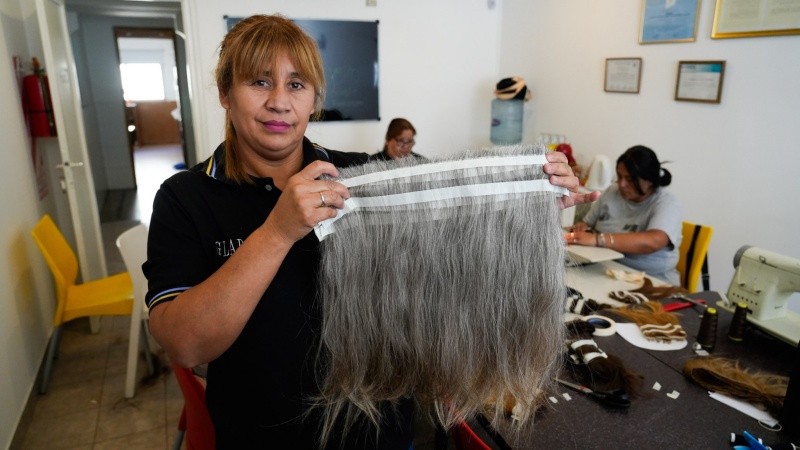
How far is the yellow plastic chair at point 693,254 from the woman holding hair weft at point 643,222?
0.12 metres

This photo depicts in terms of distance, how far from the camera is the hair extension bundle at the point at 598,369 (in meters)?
1.44

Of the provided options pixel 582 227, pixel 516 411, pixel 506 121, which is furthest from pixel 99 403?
pixel 506 121

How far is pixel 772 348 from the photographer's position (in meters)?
1.66

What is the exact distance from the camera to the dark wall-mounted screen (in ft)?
14.3

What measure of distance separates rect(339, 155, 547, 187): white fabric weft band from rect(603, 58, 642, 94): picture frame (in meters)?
3.14

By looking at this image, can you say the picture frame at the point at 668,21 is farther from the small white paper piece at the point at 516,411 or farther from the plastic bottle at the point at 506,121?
the small white paper piece at the point at 516,411

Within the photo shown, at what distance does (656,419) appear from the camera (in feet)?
4.30

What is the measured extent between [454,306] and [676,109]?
3.03 metres

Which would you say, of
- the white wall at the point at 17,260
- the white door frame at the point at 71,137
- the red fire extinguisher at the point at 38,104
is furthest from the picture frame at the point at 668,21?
the red fire extinguisher at the point at 38,104

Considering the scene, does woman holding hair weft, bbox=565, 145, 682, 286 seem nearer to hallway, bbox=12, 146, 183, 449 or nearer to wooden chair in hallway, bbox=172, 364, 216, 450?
wooden chair in hallway, bbox=172, 364, 216, 450

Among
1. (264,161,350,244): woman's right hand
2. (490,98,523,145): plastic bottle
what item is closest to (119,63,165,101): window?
(490,98,523,145): plastic bottle

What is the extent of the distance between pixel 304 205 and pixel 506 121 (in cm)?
421

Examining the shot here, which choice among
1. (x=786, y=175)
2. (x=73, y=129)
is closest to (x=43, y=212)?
(x=73, y=129)

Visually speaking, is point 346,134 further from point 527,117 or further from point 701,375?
point 701,375
